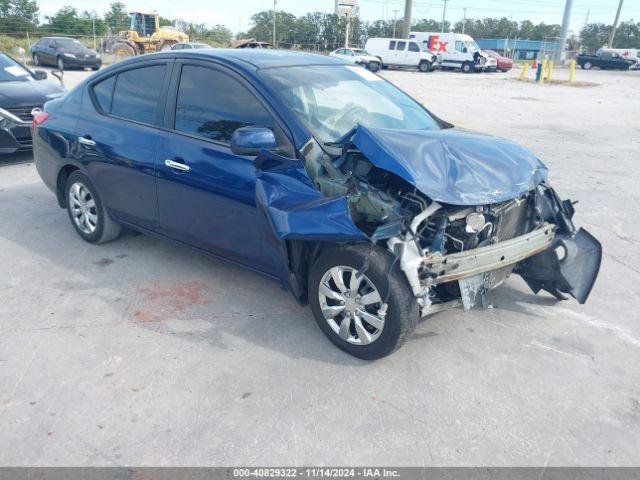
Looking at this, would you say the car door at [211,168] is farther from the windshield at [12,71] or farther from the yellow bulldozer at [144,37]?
the yellow bulldozer at [144,37]

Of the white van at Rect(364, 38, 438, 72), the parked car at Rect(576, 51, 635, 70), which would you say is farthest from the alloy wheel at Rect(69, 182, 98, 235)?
the parked car at Rect(576, 51, 635, 70)

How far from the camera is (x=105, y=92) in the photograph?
4.89 metres

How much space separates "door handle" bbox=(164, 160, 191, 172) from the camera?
4.05 metres

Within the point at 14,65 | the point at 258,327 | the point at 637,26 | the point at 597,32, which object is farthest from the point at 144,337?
the point at 597,32

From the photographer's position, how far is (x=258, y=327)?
12.7 feet

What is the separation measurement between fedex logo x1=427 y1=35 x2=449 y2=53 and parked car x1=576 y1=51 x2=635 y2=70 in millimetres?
15950

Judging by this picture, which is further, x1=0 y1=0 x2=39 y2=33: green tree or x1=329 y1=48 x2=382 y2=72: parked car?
x1=0 y1=0 x2=39 y2=33: green tree

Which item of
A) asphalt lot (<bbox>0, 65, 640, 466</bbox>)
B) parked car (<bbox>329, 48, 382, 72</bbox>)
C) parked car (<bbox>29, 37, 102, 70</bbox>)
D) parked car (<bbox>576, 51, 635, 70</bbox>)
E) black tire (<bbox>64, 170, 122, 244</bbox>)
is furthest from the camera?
parked car (<bbox>576, 51, 635, 70</bbox>)

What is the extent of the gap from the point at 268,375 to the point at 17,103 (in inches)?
270

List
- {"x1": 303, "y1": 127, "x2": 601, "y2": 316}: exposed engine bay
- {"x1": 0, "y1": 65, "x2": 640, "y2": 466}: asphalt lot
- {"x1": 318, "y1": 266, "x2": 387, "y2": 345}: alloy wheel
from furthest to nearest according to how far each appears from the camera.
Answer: {"x1": 318, "y1": 266, "x2": 387, "y2": 345}: alloy wheel < {"x1": 303, "y1": 127, "x2": 601, "y2": 316}: exposed engine bay < {"x1": 0, "y1": 65, "x2": 640, "y2": 466}: asphalt lot

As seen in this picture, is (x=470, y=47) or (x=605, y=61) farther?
(x=605, y=61)

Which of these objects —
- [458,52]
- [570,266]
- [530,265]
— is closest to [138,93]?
[530,265]

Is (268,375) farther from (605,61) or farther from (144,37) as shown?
(605,61)

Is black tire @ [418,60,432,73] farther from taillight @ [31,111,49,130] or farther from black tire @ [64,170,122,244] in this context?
black tire @ [64,170,122,244]
